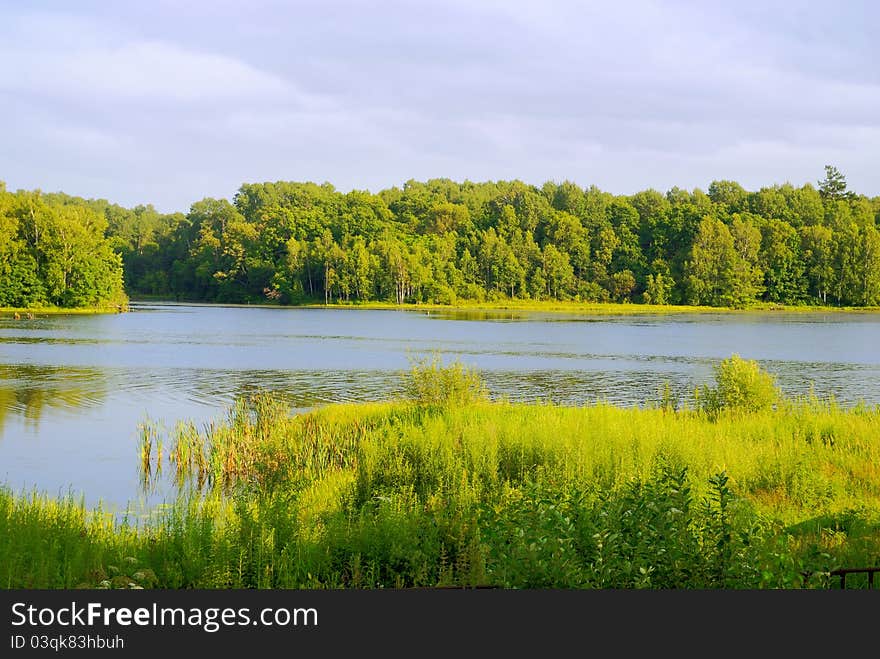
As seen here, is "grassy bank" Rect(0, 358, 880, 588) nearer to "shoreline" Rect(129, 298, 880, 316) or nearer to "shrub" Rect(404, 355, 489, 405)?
"shrub" Rect(404, 355, 489, 405)

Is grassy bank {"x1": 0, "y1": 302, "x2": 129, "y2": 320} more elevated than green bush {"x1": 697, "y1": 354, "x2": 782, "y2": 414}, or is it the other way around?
green bush {"x1": 697, "y1": 354, "x2": 782, "y2": 414}

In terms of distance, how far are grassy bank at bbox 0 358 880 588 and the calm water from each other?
3.90m

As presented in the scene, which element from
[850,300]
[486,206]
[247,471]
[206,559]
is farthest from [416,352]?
[486,206]

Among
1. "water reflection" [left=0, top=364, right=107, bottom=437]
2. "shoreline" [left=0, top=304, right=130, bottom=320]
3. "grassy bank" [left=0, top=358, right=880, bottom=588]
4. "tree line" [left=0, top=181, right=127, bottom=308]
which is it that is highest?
"tree line" [left=0, top=181, right=127, bottom=308]

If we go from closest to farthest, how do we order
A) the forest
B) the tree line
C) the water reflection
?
the water reflection
the tree line
the forest

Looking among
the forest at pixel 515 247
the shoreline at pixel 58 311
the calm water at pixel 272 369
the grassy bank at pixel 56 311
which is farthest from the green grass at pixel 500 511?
the forest at pixel 515 247

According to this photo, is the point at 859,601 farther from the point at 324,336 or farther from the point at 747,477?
the point at 324,336

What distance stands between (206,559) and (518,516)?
287cm

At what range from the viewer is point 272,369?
3888 centimetres

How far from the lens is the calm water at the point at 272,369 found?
20.2 m

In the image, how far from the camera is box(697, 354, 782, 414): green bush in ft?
62.1

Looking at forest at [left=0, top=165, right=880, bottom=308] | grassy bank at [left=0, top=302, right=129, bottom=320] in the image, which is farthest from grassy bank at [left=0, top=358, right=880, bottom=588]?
forest at [left=0, top=165, right=880, bottom=308]

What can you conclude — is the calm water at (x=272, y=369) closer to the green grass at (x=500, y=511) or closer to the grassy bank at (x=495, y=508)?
the grassy bank at (x=495, y=508)

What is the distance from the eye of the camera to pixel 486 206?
17962 cm
